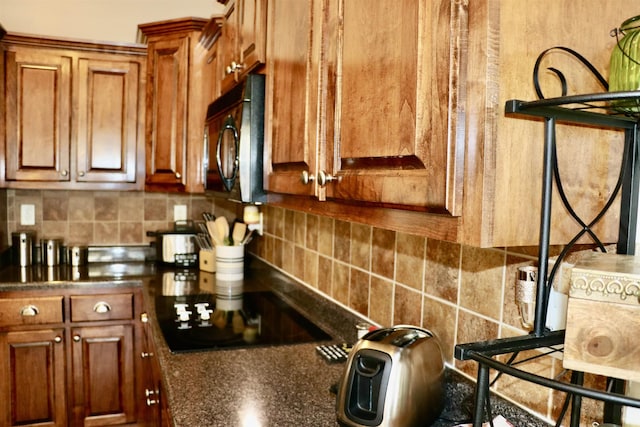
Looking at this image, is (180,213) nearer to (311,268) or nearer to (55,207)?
(55,207)

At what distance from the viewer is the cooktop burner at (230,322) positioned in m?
1.62

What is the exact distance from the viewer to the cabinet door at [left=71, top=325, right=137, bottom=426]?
256cm

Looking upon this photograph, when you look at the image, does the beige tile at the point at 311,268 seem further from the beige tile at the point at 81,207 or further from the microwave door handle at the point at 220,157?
the beige tile at the point at 81,207

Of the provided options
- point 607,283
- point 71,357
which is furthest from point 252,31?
point 71,357

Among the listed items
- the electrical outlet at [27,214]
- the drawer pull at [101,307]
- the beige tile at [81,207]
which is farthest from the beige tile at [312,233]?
the electrical outlet at [27,214]

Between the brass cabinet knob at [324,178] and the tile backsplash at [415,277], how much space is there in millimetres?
368

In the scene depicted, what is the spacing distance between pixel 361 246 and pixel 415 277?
12.3 inches

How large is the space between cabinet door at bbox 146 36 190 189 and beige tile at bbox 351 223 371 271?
4.41 feet

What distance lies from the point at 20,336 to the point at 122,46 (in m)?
1.52

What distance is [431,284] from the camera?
1.33 meters

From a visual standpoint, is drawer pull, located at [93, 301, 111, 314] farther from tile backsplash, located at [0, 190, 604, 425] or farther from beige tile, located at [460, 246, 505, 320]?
beige tile, located at [460, 246, 505, 320]

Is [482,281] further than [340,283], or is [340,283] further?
[340,283]

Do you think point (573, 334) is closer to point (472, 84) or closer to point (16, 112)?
point (472, 84)

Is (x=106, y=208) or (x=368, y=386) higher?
(x=106, y=208)
